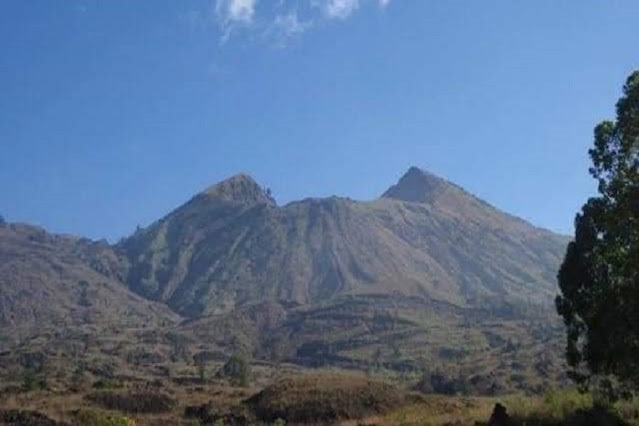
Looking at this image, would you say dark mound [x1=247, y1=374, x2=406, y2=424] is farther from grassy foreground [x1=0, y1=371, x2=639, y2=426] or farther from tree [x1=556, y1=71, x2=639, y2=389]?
tree [x1=556, y1=71, x2=639, y2=389]

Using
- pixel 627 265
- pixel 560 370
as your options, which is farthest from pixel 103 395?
pixel 560 370

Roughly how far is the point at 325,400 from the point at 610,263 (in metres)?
29.5

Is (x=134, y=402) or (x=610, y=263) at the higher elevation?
(x=610, y=263)

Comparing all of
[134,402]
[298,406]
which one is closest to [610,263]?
[298,406]

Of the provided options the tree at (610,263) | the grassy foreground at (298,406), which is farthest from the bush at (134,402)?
the tree at (610,263)

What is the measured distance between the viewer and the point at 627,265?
31438 millimetres

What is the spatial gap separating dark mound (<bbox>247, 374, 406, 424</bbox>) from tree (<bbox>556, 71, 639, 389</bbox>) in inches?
856

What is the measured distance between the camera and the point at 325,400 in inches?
2323

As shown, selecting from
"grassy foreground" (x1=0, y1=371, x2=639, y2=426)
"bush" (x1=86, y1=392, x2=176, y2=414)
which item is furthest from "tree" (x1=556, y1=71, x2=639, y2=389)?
"bush" (x1=86, y1=392, x2=176, y2=414)

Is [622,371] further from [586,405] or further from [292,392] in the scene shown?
[292,392]

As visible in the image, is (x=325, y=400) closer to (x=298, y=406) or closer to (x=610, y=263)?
(x=298, y=406)

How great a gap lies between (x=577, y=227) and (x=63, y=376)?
90.3 meters

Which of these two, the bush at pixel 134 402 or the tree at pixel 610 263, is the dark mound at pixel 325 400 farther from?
the tree at pixel 610 263

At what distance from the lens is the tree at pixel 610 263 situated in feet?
102
